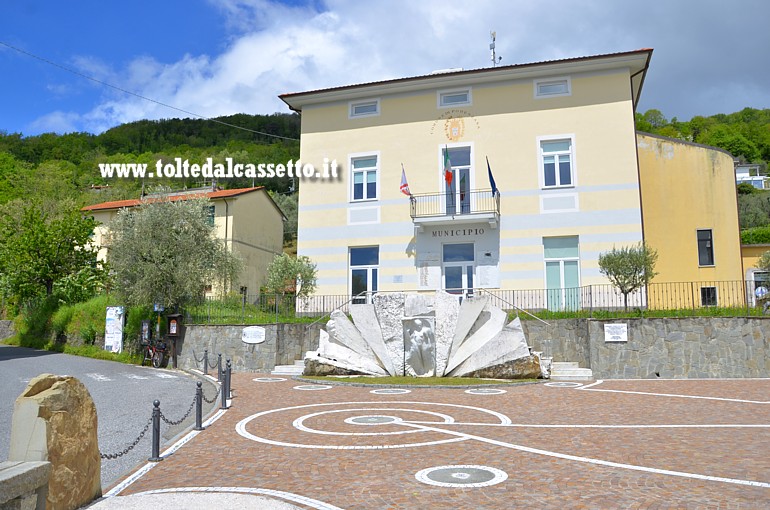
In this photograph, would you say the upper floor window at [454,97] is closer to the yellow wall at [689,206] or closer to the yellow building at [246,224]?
the yellow wall at [689,206]

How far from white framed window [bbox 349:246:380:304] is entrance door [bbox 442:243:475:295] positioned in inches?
124

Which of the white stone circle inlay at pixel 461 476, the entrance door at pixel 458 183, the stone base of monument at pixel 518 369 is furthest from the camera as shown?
the entrance door at pixel 458 183

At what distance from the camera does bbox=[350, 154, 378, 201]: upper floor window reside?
26547 millimetres

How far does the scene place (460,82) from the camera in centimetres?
2536

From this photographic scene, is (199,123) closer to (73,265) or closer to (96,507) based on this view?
(73,265)

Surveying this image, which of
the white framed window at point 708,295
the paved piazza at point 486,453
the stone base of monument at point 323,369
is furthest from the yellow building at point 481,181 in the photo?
the paved piazza at point 486,453

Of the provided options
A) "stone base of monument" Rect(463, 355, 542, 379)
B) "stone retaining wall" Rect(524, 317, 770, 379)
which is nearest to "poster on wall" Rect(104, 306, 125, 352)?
"stone base of monument" Rect(463, 355, 542, 379)

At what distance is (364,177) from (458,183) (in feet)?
14.8

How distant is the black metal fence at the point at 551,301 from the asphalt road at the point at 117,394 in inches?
128

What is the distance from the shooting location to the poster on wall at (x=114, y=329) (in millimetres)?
24469

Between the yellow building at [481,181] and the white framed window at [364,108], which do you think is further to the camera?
the white framed window at [364,108]

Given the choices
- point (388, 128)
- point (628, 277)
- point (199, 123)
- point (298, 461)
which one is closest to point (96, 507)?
point (298, 461)

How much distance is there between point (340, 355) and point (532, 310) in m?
8.45

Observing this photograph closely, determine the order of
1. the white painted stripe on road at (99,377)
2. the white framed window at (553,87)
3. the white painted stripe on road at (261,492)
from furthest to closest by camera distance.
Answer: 1. the white framed window at (553,87)
2. the white painted stripe on road at (99,377)
3. the white painted stripe on road at (261,492)
